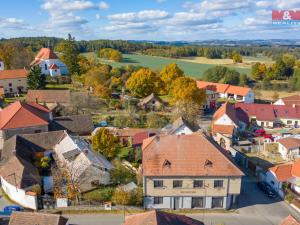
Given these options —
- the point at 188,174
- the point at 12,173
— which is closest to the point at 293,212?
the point at 188,174

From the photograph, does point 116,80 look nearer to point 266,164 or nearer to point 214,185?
point 266,164

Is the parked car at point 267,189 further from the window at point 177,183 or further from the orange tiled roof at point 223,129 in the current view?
the orange tiled roof at point 223,129

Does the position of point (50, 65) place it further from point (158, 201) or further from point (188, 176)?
point (188, 176)

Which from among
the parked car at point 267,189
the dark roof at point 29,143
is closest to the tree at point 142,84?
the dark roof at point 29,143

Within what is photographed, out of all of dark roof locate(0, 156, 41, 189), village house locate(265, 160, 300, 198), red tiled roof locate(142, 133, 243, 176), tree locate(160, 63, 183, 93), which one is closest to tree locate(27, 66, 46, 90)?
tree locate(160, 63, 183, 93)

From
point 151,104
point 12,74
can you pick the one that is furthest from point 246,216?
point 12,74

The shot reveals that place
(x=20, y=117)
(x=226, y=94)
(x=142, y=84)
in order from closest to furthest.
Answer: (x=20, y=117)
(x=142, y=84)
(x=226, y=94)
